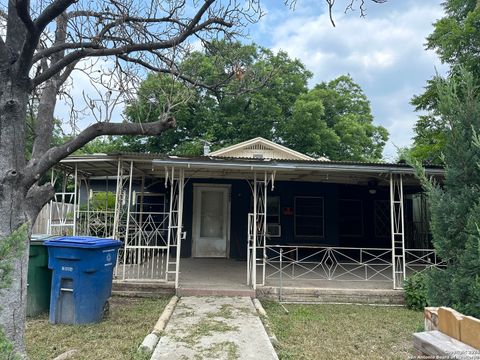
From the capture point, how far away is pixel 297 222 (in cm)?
1126

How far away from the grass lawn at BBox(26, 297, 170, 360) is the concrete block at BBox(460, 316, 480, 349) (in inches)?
129

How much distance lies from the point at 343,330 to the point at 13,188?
474 cm

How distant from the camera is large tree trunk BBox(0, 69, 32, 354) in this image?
3.62 metres

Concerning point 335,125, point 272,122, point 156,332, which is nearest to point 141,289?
point 156,332

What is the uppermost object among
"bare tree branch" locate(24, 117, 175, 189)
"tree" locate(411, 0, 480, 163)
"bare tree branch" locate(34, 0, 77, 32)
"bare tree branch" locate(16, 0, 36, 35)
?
"tree" locate(411, 0, 480, 163)

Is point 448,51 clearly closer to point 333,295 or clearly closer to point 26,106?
point 333,295

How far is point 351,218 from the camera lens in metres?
12.2

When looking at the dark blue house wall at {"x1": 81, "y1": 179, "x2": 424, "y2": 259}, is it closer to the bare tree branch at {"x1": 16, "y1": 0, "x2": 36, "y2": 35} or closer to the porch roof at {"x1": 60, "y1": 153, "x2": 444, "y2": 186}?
the porch roof at {"x1": 60, "y1": 153, "x2": 444, "y2": 186}

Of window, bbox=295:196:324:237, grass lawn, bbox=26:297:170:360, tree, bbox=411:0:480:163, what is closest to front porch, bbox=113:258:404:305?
grass lawn, bbox=26:297:170:360

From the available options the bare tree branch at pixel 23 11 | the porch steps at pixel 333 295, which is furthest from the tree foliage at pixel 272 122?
the bare tree branch at pixel 23 11

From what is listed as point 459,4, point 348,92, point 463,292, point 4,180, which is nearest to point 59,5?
point 4,180

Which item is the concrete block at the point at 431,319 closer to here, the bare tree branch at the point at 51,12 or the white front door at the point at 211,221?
the bare tree branch at the point at 51,12

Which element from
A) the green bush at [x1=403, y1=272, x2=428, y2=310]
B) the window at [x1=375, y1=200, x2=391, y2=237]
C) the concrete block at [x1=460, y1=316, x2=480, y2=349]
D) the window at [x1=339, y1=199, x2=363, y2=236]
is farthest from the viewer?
the window at [x1=375, y1=200, x2=391, y2=237]

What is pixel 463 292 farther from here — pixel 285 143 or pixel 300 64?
pixel 300 64
